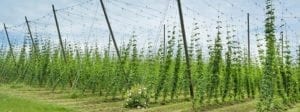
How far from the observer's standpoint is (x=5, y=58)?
64.4m

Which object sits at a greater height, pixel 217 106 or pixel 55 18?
pixel 55 18

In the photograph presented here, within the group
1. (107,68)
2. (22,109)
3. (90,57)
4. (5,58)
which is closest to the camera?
(22,109)

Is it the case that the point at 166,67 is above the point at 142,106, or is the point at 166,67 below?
above

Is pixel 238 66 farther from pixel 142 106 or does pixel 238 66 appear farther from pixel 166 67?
pixel 142 106

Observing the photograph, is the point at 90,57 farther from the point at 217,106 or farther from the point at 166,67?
the point at 217,106

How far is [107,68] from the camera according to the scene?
3450 cm

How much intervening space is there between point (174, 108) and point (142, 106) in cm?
205

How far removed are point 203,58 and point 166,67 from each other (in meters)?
2.00

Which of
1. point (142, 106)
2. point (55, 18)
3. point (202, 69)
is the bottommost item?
point (142, 106)

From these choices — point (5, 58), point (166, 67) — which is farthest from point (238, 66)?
point (5, 58)

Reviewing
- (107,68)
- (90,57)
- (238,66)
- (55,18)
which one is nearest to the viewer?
(238,66)

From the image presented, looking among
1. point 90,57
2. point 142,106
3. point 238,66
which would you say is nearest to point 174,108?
point 142,106

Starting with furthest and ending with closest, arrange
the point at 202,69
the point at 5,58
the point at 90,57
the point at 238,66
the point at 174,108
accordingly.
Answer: the point at 5,58, the point at 90,57, the point at 238,66, the point at 202,69, the point at 174,108

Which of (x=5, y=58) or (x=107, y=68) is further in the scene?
(x=5, y=58)
